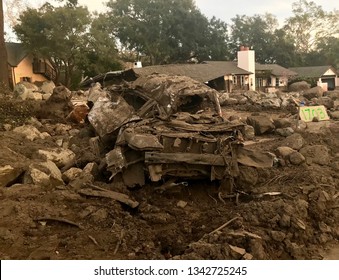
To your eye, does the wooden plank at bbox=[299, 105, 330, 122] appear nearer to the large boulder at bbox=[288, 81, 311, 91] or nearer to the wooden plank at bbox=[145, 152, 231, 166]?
the wooden plank at bbox=[145, 152, 231, 166]

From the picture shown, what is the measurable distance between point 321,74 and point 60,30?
27483mm

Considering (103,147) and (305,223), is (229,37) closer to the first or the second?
(103,147)

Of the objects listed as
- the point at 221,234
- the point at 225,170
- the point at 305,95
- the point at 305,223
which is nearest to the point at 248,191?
the point at 225,170

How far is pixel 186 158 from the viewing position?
7238mm

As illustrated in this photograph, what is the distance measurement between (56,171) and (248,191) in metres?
3.97

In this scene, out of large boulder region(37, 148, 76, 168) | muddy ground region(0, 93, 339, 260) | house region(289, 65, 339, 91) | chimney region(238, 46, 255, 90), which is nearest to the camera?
muddy ground region(0, 93, 339, 260)

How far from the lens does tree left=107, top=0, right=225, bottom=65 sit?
30031mm

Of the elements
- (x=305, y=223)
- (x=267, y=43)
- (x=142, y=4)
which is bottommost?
(x=305, y=223)

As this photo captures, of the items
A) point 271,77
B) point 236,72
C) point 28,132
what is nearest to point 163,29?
point 236,72

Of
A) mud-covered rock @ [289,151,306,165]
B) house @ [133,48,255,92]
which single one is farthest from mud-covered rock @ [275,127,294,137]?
house @ [133,48,255,92]

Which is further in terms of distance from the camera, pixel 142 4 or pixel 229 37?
pixel 229 37

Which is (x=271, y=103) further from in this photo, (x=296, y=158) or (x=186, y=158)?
(x=186, y=158)

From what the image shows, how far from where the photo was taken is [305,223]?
6.46 metres

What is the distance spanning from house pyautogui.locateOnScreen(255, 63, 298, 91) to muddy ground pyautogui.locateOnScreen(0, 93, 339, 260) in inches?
1239
